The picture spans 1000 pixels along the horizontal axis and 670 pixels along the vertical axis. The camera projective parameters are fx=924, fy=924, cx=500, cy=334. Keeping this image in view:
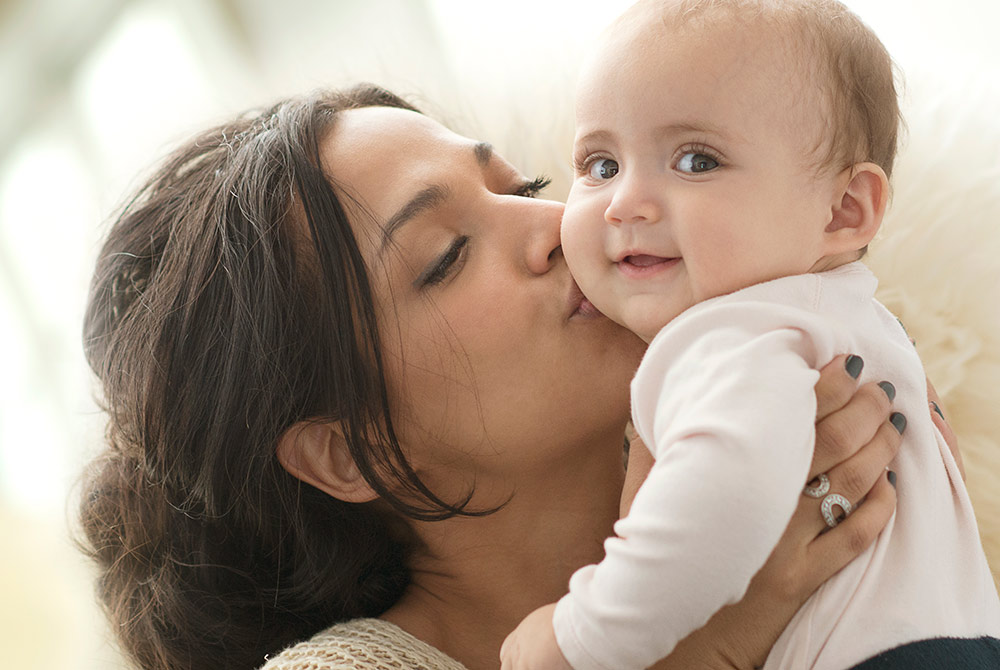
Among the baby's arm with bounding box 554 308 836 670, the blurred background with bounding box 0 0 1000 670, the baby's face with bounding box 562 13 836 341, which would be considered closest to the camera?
the baby's arm with bounding box 554 308 836 670

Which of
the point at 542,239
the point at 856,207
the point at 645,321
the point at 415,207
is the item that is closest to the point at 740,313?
the point at 645,321

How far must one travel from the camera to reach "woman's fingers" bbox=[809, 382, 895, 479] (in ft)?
3.18

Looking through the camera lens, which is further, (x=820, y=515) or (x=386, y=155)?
(x=386, y=155)

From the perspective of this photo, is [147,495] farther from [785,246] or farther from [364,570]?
[785,246]

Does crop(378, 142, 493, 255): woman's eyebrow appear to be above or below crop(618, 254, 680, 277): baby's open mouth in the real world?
above

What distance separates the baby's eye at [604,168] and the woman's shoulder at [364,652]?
2.32 ft

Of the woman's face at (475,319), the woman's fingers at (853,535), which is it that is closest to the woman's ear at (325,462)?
the woman's face at (475,319)

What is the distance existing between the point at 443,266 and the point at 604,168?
27cm

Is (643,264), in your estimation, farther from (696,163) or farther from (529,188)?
(529,188)

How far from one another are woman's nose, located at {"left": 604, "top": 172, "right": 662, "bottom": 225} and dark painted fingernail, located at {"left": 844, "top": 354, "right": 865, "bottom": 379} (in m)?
0.24

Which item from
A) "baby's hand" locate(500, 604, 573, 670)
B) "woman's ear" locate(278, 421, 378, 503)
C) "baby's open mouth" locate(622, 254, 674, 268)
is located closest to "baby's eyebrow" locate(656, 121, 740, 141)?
"baby's open mouth" locate(622, 254, 674, 268)

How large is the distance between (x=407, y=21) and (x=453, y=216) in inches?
48.8

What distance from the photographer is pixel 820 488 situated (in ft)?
3.32

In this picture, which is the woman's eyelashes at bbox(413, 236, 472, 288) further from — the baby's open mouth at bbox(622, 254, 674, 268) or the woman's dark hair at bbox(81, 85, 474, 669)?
the baby's open mouth at bbox(622, 254, 674, 268)
